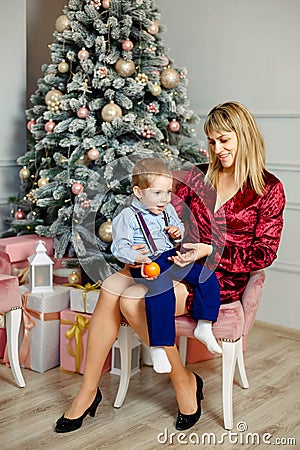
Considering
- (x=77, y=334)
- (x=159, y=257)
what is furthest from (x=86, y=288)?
(x=159, y=257)

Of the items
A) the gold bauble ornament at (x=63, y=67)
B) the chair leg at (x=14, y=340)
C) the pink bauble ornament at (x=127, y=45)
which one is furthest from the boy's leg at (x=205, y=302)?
the gold bauble ornament at (x=63, y=67)

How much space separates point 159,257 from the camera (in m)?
2.20

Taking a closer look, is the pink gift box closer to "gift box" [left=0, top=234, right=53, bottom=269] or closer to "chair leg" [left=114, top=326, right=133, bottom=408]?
"gift box" [left=0, top=234, right=53, bottom=269]

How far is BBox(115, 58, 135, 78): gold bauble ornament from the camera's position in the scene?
2900 mm

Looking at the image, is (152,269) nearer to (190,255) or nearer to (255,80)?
(190,255)

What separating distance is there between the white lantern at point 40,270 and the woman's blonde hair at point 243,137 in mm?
975

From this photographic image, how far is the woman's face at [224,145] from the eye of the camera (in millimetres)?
2318

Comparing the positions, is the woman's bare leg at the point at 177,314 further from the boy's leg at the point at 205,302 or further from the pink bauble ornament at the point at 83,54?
the pink bauble ornament at the point at 83,54

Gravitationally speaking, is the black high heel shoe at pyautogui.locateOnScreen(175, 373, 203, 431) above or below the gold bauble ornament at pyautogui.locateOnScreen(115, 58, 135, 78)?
below

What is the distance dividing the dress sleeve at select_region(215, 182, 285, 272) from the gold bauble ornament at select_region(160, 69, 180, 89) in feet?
3.03

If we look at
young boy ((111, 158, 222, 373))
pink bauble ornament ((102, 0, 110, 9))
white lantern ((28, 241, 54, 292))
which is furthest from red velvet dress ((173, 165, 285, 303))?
pink bauble ornament ((102, 0, 110, 9))

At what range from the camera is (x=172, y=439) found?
223 centimetres

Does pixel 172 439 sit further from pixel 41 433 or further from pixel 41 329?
pixel 41 329

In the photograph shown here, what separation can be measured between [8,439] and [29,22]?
2.81 m
